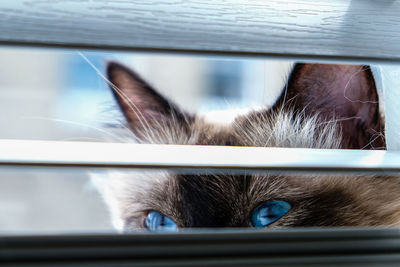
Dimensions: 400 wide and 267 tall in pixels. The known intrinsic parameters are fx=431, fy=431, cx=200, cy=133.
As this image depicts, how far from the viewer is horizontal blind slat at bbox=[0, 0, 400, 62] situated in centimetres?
55

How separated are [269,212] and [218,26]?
37 cm

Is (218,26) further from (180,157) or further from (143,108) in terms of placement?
(143,108)

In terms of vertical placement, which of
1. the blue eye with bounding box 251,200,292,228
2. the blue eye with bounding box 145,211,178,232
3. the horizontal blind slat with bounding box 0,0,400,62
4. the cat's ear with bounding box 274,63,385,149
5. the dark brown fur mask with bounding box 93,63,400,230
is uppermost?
the horizontal blind slat with bounding box 0,0,400,62

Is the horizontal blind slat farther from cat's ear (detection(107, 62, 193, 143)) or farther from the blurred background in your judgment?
cat's ear (detection(107, 62, 193, 143))

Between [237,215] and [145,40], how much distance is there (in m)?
0.37

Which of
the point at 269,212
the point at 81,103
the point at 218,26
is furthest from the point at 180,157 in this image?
the point at 81,103

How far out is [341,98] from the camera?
2.45ft

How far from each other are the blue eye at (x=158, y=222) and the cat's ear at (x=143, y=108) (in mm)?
156

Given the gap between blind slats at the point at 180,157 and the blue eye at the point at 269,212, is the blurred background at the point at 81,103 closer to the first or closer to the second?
the gap between blind slats at the point at 180,157

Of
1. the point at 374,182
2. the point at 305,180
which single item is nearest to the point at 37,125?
the point at 305,180

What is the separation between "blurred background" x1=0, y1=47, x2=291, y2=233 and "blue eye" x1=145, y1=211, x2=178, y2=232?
0.11 meters

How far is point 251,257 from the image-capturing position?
633 mm

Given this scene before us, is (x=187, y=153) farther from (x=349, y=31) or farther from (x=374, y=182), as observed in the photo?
(x=374, y=182)

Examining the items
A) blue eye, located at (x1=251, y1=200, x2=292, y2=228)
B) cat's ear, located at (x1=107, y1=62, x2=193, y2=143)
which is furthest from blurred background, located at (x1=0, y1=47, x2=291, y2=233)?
blue eye, located at (x1=251, y1=200, x2=292, y2=228)
